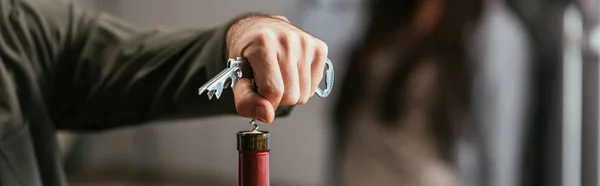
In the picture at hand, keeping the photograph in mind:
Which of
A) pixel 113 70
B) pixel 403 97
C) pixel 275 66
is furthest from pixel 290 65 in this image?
pixel 403 97

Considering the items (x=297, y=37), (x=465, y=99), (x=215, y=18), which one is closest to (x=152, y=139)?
(x=215, y=18)

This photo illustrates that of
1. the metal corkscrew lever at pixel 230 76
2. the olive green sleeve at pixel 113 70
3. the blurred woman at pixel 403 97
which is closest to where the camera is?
the metal corkscrew lever at pixel 230 76

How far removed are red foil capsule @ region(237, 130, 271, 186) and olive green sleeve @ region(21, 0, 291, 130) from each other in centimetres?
17

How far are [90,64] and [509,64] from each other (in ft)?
1.81

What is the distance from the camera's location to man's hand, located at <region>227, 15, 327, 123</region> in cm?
31

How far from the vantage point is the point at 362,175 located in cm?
80

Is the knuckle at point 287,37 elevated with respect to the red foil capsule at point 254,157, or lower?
elevated

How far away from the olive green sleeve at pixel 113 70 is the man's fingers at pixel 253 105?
0.16 meters

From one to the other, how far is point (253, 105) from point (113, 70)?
0.82 ft

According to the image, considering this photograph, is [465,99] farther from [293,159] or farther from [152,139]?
[152,139]

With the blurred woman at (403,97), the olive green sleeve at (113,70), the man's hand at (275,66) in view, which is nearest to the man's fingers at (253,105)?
the man's hand at (275,66)

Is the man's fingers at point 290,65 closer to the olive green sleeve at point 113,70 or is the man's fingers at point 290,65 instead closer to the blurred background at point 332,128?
the olive green sleeve at point 113,70

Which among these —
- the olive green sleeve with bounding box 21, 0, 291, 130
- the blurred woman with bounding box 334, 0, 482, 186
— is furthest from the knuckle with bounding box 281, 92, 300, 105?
the blurred woman with bounding box 334, 0, 482, 186

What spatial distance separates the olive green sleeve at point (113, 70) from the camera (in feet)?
1.63
